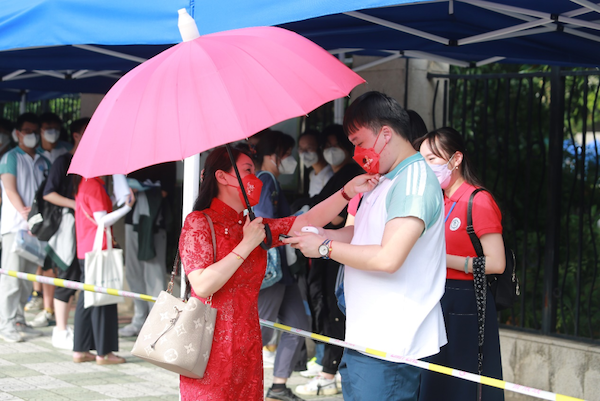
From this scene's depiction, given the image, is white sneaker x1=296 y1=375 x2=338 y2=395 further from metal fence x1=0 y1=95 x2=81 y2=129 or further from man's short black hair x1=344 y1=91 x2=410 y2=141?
metal fence x1=0 y1=95 x2=81 y2=129

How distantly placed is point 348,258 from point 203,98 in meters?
0.77

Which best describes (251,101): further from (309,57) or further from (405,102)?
(405,102)

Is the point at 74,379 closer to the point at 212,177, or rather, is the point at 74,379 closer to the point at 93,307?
the point at 93,307

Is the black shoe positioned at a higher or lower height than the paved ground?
higher

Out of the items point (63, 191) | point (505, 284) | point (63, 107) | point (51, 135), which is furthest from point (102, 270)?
point (63, 107)

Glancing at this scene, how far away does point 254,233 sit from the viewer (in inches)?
118

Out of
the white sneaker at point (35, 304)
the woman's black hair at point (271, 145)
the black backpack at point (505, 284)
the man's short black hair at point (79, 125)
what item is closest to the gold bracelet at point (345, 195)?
the black backpack at point (505, 284)

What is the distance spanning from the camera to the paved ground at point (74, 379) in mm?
5219

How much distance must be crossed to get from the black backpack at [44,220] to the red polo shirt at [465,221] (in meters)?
4.06

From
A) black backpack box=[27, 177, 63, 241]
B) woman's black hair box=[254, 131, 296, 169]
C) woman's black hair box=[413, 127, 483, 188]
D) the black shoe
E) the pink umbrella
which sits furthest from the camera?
black backpack box=[27, 177, 63, 241]

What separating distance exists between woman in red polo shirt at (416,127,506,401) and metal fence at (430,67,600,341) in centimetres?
181

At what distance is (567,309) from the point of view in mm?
6164

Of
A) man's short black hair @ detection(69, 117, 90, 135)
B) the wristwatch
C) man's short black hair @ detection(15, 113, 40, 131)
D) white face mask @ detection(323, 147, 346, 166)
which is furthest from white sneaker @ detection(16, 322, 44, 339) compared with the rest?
the wristwatch

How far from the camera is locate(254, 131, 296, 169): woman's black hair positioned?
536 cm
